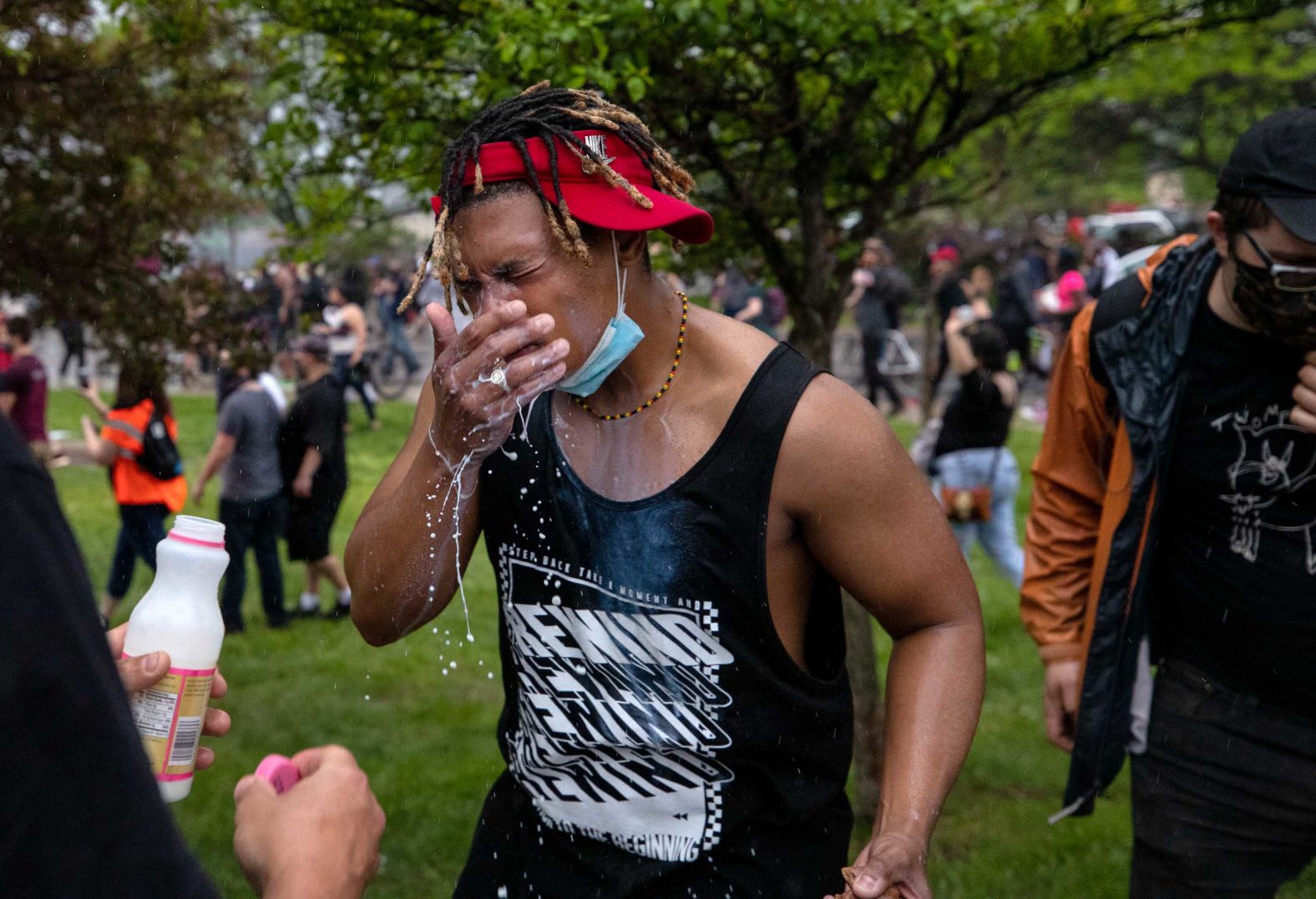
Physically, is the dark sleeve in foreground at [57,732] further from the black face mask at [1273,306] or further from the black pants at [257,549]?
the black pants at [257,549]

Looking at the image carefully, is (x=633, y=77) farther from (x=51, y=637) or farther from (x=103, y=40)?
(x=103, y=40)

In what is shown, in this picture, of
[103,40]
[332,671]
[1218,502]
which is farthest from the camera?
[332,671]

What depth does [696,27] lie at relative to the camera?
3.81m

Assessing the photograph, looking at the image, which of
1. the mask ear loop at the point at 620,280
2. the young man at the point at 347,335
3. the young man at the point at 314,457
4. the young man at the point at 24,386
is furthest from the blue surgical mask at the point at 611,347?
the young man at the point at 347,335

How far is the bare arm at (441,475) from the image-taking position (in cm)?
229

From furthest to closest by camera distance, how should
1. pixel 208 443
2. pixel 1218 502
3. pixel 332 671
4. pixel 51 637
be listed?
pixel 208 443 < pixel 332 671 < pixel 1218 502 < pixel 51 637

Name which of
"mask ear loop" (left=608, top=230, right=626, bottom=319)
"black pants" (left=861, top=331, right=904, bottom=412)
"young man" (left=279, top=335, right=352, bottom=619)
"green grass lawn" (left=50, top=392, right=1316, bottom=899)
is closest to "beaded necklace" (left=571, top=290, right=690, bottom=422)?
"mask ear loop" (left=608, top=230, right=626, bottom=319)

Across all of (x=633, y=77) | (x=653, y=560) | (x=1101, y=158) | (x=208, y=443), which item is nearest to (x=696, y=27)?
(x=633, y=77)

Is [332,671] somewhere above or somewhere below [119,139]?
below

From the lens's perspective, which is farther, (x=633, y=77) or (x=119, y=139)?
(x=119, y=139)

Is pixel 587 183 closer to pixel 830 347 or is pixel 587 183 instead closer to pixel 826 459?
pixel 826 459

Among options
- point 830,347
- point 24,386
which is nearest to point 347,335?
point 24,386

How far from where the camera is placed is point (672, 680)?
8.17ft

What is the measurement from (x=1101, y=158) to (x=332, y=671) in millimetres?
15890
